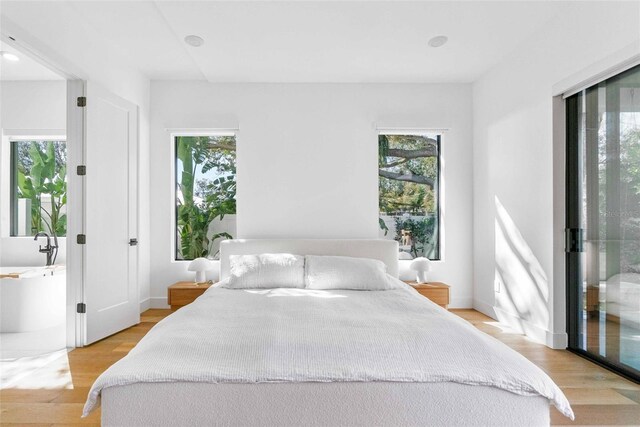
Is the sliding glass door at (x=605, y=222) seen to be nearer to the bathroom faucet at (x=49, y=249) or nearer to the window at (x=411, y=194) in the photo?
the window at (x=411, y=194)

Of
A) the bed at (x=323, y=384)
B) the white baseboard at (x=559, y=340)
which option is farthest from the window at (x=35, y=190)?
the white baseboard at (x=559, y=340)

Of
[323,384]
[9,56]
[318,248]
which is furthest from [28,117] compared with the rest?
[323,384]

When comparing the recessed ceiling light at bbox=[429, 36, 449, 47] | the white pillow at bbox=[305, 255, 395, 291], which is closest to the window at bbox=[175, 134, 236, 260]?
the white pillow at bbox=[305, 255, 395, 291]

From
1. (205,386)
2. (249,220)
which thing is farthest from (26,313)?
(205,386)

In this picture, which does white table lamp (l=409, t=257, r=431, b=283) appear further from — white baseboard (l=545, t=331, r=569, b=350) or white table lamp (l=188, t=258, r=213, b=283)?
white table lamp (l=188, t=258, r=213, b=283)

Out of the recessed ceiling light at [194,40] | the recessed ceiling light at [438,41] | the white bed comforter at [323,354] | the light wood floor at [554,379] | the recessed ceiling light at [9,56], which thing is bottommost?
the light wood floor at [554,379]

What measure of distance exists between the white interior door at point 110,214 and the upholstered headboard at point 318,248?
0.95 metres

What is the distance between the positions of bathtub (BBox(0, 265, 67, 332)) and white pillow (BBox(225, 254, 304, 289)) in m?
1.96

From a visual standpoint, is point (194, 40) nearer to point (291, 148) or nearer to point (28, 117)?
point (291, 148)

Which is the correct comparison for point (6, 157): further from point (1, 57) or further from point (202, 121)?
point (202, 121)

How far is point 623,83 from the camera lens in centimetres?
256

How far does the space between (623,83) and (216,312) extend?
10.3 feet

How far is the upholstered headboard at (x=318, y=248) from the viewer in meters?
4.01

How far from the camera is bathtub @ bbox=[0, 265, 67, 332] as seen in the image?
3.60 metres
